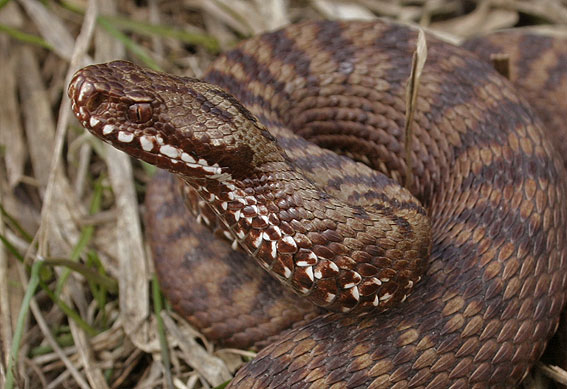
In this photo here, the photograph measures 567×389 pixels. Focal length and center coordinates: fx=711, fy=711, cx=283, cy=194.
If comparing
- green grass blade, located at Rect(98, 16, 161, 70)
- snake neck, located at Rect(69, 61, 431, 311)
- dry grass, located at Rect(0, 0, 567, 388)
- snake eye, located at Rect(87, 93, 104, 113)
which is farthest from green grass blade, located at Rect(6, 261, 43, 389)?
green grass blade, located at Rect(98, 16, 161, 70)

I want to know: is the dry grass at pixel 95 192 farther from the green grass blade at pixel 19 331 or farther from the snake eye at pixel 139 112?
the snake eye at pixel 139 112

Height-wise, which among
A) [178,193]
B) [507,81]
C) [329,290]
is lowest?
[178,193]

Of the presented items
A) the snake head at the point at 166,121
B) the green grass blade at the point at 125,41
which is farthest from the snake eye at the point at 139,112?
the green grass blade at the point at 125,41

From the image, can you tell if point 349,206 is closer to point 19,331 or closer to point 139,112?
point 139,112

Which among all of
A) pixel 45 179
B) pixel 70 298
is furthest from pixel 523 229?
pixel 45 179

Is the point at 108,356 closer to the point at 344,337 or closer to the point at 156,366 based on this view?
the point at 156,366
